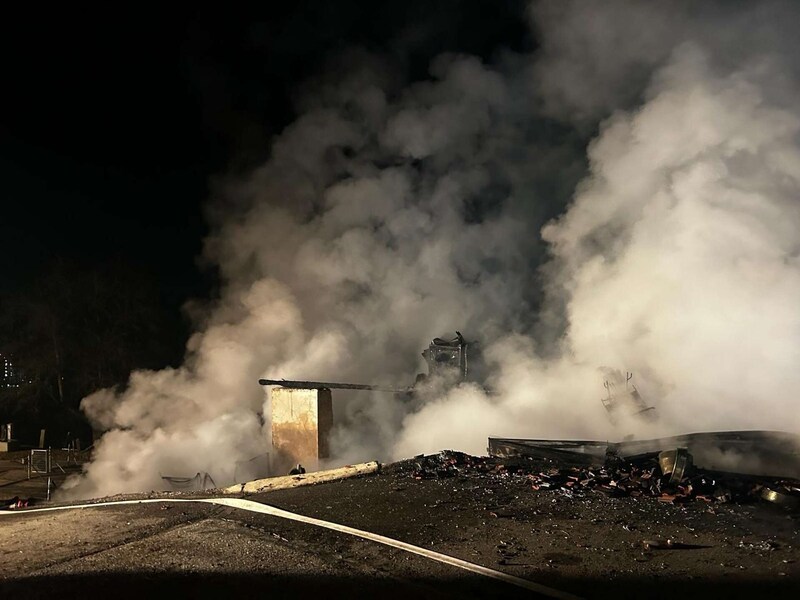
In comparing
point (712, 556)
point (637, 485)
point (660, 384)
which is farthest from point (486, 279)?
point (712, 556)

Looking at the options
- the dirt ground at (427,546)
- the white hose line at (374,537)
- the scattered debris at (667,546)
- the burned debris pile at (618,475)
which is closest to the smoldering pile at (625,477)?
the burned debris pile at (618,475)

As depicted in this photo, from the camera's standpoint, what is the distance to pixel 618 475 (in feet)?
22.1

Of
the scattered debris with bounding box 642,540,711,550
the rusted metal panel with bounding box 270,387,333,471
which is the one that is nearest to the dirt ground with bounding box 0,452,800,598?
the scattered debris with bounding box 642,540,711,550

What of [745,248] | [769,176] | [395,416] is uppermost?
[769,176]

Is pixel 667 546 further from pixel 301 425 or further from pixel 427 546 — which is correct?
pixel 301 425

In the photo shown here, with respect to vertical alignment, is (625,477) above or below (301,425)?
below

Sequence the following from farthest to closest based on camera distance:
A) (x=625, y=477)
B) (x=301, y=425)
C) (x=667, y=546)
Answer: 1. (x=301, y=425)
2. (x=625, y=477)
3. (x=667, y=546)

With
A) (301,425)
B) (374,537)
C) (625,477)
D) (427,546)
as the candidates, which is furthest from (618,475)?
(301,425)

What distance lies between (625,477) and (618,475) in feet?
0.35

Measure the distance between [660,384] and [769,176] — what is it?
4139 mm

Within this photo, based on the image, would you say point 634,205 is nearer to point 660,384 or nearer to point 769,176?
point 769,176

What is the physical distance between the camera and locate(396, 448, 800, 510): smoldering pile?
19.4 ft

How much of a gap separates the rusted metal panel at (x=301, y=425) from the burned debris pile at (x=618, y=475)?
3.35 meters

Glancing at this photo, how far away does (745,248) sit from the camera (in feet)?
35.6
